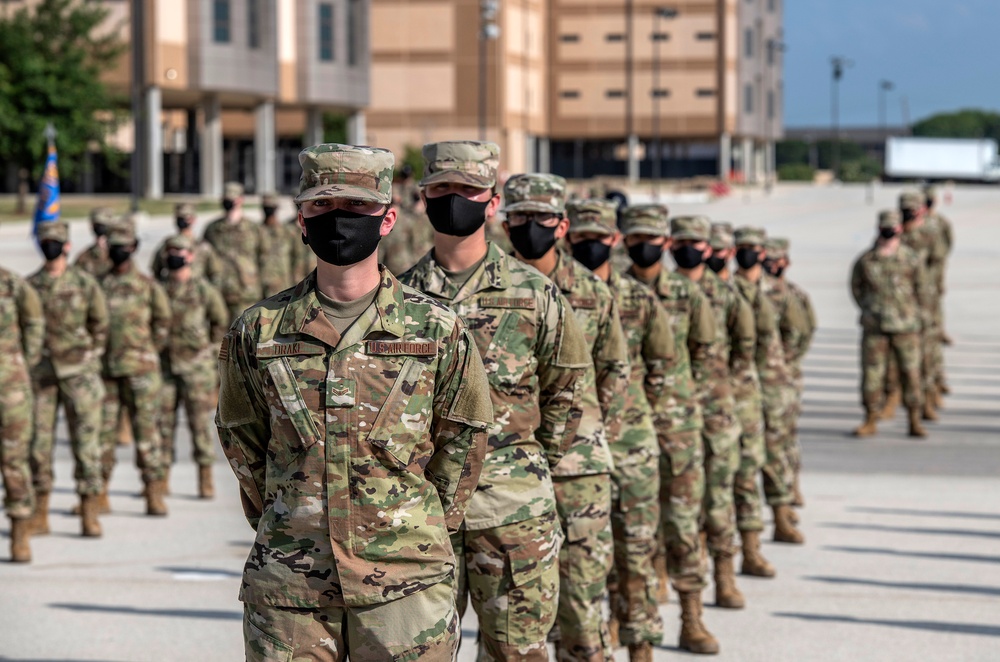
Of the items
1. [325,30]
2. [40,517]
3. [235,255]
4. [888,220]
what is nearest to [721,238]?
[40,517]

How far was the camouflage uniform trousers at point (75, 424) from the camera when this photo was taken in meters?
11.4

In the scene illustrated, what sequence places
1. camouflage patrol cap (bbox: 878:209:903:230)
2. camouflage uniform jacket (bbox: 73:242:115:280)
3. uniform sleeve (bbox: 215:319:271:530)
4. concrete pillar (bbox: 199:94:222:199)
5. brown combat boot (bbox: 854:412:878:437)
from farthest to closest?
concrete pillar (bbox: 199:94:222:199), brown combat boot (bbox: 854:412:878:437), camouflage patrol cap (bbox: 878:209:903:230), camouflage uniform jacket (bbox: 73:242:115:280), uniform sleeve (bbox: 215:319:271:530)

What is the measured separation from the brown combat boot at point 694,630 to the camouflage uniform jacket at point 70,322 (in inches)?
191

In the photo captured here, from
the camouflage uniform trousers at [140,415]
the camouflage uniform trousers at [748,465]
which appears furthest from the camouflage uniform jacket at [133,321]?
the camouflage uniform trousers at [748,465]

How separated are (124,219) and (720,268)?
449 cm

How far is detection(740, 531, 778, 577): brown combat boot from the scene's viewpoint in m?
10.5

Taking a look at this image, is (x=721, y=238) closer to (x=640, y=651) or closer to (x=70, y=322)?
(x=640, y=651)

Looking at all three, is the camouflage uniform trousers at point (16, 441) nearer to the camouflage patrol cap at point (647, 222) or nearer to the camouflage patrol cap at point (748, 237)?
the camouflage patrol cap at point (647, 222)

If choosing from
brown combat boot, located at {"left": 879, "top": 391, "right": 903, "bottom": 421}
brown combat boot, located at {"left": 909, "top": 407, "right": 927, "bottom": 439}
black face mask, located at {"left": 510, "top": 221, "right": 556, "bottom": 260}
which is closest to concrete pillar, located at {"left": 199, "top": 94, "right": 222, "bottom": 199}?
brown combat boot, located at {"left": 879, "top": 391, "right": 903, "bottom": 421}

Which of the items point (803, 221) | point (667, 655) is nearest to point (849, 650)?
point (667, 655)

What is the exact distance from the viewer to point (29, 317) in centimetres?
1052

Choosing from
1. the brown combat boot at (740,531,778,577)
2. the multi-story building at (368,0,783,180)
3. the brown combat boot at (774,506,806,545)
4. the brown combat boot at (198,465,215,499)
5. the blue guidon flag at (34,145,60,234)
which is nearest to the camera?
the brown combat boot at (740,531,778,577)

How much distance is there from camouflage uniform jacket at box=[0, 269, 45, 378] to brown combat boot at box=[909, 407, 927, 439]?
924cm

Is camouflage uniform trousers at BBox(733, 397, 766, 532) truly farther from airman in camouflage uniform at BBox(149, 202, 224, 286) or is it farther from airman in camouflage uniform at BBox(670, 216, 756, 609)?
airman in camouflage uniform at BBox(149, 202, 224, 286)
